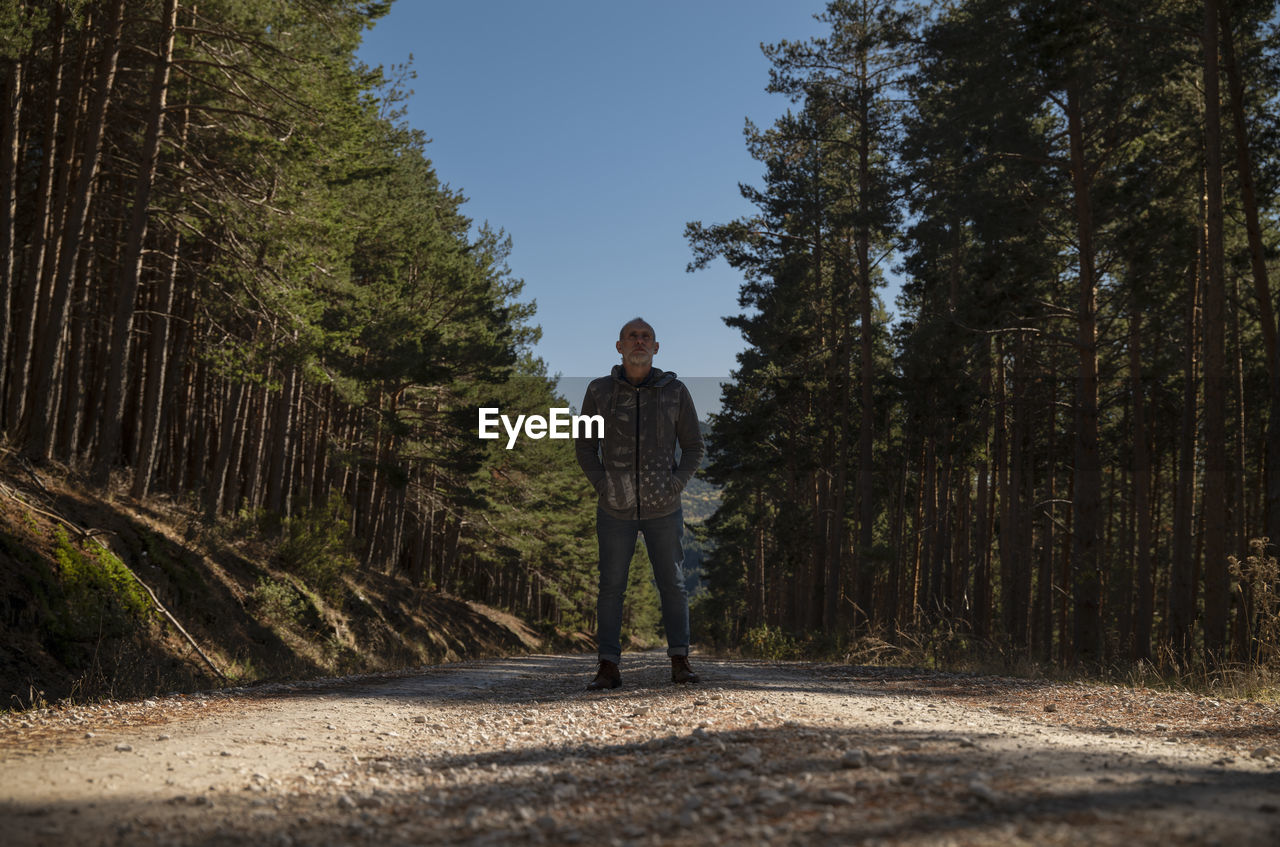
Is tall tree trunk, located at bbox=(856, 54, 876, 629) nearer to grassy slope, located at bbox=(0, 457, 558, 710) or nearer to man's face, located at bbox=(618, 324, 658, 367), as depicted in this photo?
grassy slope, located at bbox=(0, 457, 558, 710)

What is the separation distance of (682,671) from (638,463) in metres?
1.85

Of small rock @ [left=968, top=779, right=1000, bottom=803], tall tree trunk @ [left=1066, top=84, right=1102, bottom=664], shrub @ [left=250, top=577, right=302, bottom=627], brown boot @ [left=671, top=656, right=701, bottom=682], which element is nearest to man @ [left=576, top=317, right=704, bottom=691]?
brown boot @ [left=671, top=656, right=701, bottom=682]

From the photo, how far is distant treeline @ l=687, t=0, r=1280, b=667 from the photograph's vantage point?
13.1 metres

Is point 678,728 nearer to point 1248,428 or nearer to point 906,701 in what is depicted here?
point 906,701

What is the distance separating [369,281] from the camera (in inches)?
1075

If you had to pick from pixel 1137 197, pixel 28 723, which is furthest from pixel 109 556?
pixel 1137 197

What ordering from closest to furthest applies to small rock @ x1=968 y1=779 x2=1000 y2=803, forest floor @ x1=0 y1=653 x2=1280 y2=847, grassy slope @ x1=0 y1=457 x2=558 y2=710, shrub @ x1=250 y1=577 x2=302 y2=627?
1. forest floor @ x1=0 y1=653 x2=1280 y2=847
2. small rock @ x1=968 y1=779 x2=1000 y2=803
3. grassy slope @ x1=0 y1=457 x2=558 y2=710
4. shrub @ x1=250 y1=577 x2=302 y2=627

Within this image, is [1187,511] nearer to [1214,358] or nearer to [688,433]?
[1214,358]

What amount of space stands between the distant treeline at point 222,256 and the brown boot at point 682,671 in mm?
10130

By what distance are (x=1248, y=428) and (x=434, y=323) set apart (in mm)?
27354

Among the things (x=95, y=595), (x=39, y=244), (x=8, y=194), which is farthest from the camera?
(x=39, y=244)

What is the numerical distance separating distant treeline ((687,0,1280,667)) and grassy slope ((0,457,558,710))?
1017 centimetres

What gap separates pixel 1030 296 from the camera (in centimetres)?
1647

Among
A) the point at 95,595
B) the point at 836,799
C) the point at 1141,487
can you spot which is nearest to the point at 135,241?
the point at 95,595
